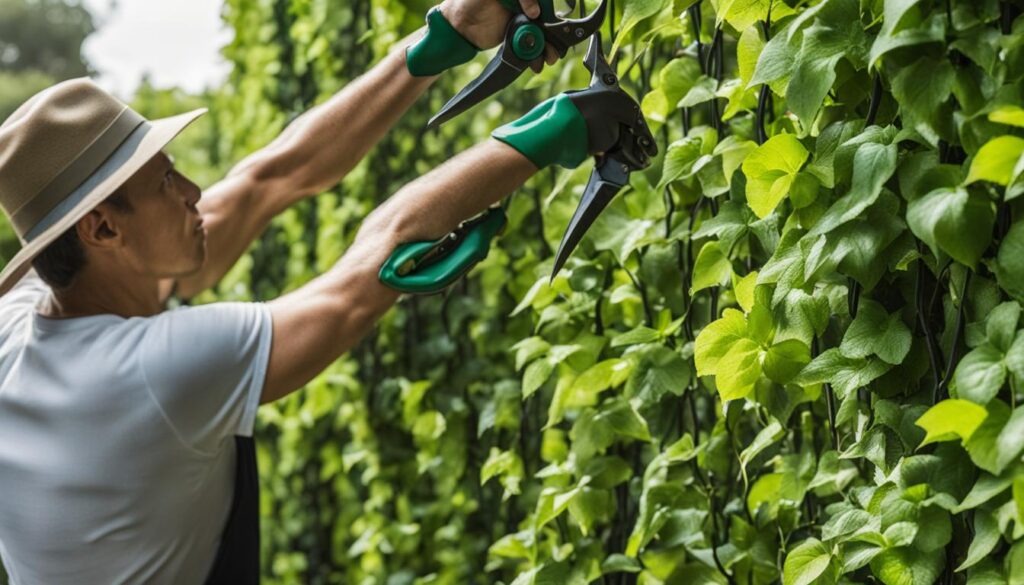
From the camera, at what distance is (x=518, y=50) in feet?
4.91

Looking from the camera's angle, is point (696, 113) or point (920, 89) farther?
point (696, 113)

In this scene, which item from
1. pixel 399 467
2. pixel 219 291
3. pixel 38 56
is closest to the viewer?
pixel 399 467

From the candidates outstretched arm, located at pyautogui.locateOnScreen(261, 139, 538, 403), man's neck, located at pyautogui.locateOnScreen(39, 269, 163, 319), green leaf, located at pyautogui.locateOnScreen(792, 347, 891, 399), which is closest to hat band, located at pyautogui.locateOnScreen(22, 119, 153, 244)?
man's neck, located at pyautogui.locateOnScreen(39, 269, 163, 319)

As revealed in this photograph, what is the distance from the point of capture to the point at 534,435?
2275 mm

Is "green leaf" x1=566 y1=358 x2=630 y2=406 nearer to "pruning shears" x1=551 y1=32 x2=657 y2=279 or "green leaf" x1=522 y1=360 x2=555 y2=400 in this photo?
"green leaf" x1=522 y1=360 x2=555 y2=400

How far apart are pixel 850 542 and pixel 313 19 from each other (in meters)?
2.06

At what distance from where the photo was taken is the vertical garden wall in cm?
104

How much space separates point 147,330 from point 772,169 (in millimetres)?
989

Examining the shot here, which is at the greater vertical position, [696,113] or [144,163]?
[144,163]

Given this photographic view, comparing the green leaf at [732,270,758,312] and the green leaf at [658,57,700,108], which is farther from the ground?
the green leaf at [658,57,700,108]

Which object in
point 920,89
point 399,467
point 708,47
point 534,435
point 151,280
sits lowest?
point 399,467

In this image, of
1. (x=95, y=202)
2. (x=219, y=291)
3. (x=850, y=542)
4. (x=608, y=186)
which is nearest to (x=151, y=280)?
(x=95, y=202)

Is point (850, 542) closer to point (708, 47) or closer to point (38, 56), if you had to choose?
point (708, 47)

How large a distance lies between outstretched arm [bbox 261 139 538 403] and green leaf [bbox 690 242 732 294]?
0.85 ft
